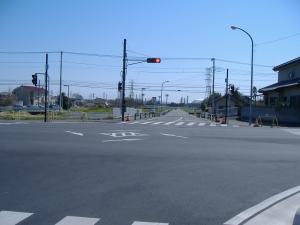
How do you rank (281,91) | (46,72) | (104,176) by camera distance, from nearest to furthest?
1. (104,176)
2. (46,72)
3. (281,91)

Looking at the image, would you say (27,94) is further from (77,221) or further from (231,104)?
(77,221)

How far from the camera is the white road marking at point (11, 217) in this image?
22.7ft

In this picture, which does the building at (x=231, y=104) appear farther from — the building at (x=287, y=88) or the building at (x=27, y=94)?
the building at (x=27, y=94)

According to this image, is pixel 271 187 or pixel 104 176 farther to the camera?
pixel 104 176

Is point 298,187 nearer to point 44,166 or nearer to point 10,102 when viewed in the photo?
point 44,166

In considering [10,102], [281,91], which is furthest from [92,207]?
[10,102]

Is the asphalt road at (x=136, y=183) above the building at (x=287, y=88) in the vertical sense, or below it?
below

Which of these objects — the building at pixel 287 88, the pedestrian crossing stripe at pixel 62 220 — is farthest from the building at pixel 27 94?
the pedestrian crossing stripe at pixel 62 220

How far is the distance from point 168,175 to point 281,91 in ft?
153

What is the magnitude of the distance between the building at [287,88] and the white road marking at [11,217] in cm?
4281

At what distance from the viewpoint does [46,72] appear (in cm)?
4600

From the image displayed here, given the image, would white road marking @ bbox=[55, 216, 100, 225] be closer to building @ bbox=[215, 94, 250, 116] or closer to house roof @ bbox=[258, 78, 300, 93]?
house roof @ bbox=[258, 78, 300, 93]

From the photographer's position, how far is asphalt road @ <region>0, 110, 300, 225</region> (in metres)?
7.59

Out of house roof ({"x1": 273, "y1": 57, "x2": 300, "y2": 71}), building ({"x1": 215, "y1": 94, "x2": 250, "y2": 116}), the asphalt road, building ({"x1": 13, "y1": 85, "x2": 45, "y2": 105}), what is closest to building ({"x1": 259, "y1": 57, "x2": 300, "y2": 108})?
house roof ({"x1": 273, "y1": 57, "x2": 300, "y2": 71})
